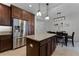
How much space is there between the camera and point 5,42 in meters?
4.49

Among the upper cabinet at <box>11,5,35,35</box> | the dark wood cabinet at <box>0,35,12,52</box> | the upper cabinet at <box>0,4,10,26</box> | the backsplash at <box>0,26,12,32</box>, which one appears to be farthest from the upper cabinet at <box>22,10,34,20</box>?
the dark wood cabinet at <box>0,35,12,52</box>

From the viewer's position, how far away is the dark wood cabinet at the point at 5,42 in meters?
4.26

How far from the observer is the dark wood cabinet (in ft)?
14.0

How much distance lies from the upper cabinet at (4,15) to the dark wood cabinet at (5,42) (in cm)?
58

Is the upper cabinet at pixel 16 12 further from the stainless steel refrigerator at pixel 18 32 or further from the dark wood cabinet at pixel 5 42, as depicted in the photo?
the dark wood cabinet at pixel 5 42

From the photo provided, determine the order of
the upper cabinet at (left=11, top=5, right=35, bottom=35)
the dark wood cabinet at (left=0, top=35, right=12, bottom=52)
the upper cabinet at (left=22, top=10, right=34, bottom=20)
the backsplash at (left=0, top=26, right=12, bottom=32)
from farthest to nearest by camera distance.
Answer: the upper cabinet at (left=22, top=10, right=34, bottom=20), the upper cabinet at (left=11, top=5, right=35, bottom=35), the backsplash at (left=0, top=26, right=12, bottom=32), the dark wood cabinet at (left=0, top=35, right=12, bottom=52)

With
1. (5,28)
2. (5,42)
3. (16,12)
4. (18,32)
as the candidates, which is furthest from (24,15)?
(5,42)

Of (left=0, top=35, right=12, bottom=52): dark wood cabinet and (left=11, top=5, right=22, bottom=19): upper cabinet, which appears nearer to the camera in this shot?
(left=0, top=35, right=12, bottom=52): dark wood cabinet

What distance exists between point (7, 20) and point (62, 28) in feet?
8.12

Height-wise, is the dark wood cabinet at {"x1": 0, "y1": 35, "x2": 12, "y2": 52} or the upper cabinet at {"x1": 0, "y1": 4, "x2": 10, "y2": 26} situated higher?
the upper cabinet at {"x1": 0, "y1": 4, "x2": 10, "y2": 26}

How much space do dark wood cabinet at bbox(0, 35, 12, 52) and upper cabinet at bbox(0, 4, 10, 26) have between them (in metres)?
0.58

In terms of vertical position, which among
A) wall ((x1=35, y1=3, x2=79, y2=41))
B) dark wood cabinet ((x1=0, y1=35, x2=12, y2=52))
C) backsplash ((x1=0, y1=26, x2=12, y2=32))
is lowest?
dark wood cabinet ((x1=0, y1=35, x2=12, y2=52))

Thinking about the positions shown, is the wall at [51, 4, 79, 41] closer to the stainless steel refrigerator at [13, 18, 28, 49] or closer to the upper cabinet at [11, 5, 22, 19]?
the stainless steel refrigerator at [13, 18, 28, 49]

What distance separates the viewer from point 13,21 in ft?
16.0
